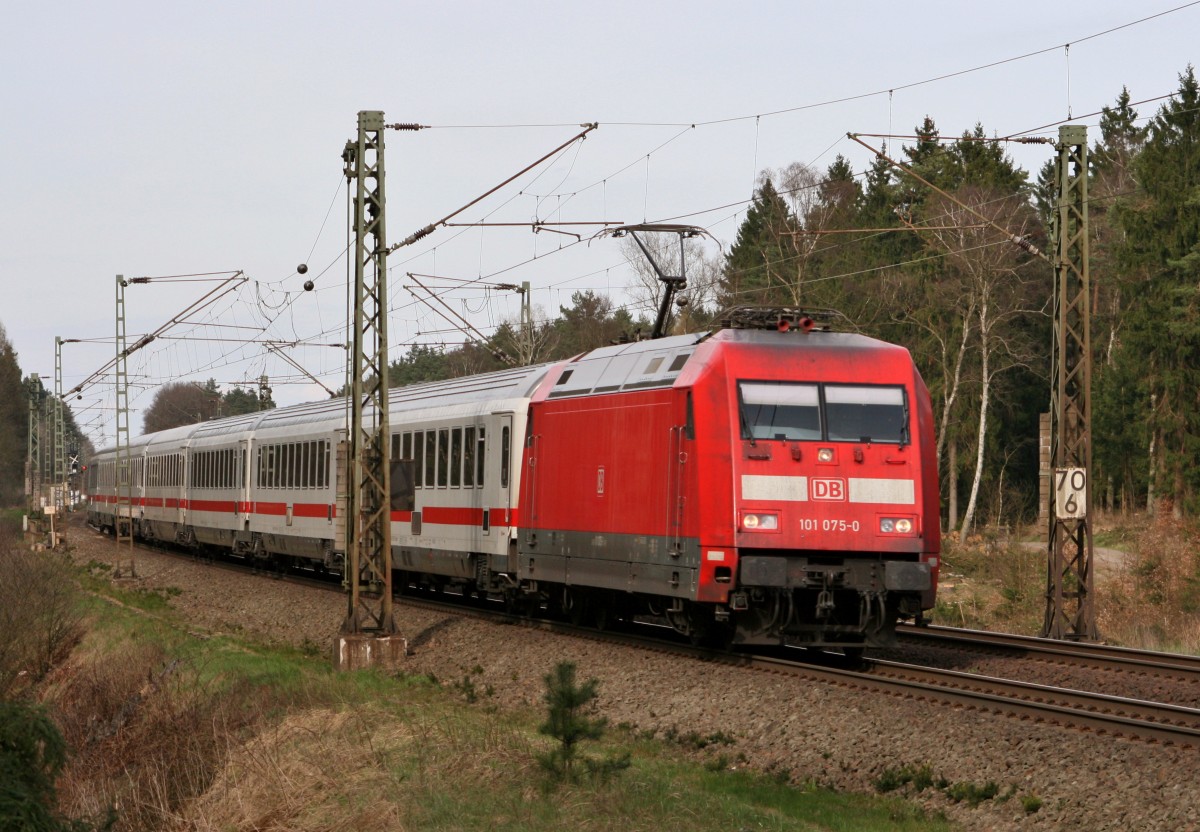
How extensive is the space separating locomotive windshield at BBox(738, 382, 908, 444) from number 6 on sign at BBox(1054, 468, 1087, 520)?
512 cm

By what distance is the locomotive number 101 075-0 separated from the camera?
15375mm

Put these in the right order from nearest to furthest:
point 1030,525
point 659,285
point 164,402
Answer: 1. point 1030,525
2. point 659,285
3. point 164,402

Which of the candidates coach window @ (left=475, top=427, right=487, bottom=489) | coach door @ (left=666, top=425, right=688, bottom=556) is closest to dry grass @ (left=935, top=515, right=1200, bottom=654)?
coach door @ (left=666, top=425, right=688, bottom=556)

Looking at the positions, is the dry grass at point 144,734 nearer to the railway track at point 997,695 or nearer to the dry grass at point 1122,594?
the railway track at point 997,695

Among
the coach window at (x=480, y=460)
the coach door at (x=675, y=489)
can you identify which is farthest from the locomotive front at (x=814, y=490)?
the coach window at (x=480, y=460)

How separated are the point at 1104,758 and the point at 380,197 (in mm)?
11833

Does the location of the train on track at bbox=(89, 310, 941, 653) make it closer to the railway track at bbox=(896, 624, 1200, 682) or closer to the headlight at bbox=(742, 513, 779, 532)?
the headlight at bbox=(742, 513, 779, 532)

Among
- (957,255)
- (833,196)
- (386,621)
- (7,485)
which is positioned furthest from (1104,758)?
(7,485)

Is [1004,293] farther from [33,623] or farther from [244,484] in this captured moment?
[33,623]

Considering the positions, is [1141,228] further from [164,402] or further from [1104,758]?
[164,402]

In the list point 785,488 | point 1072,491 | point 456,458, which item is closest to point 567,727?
point 785,488

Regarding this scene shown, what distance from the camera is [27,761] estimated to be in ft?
32.3

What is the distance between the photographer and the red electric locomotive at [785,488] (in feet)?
50.3

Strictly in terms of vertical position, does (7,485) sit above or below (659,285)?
below
